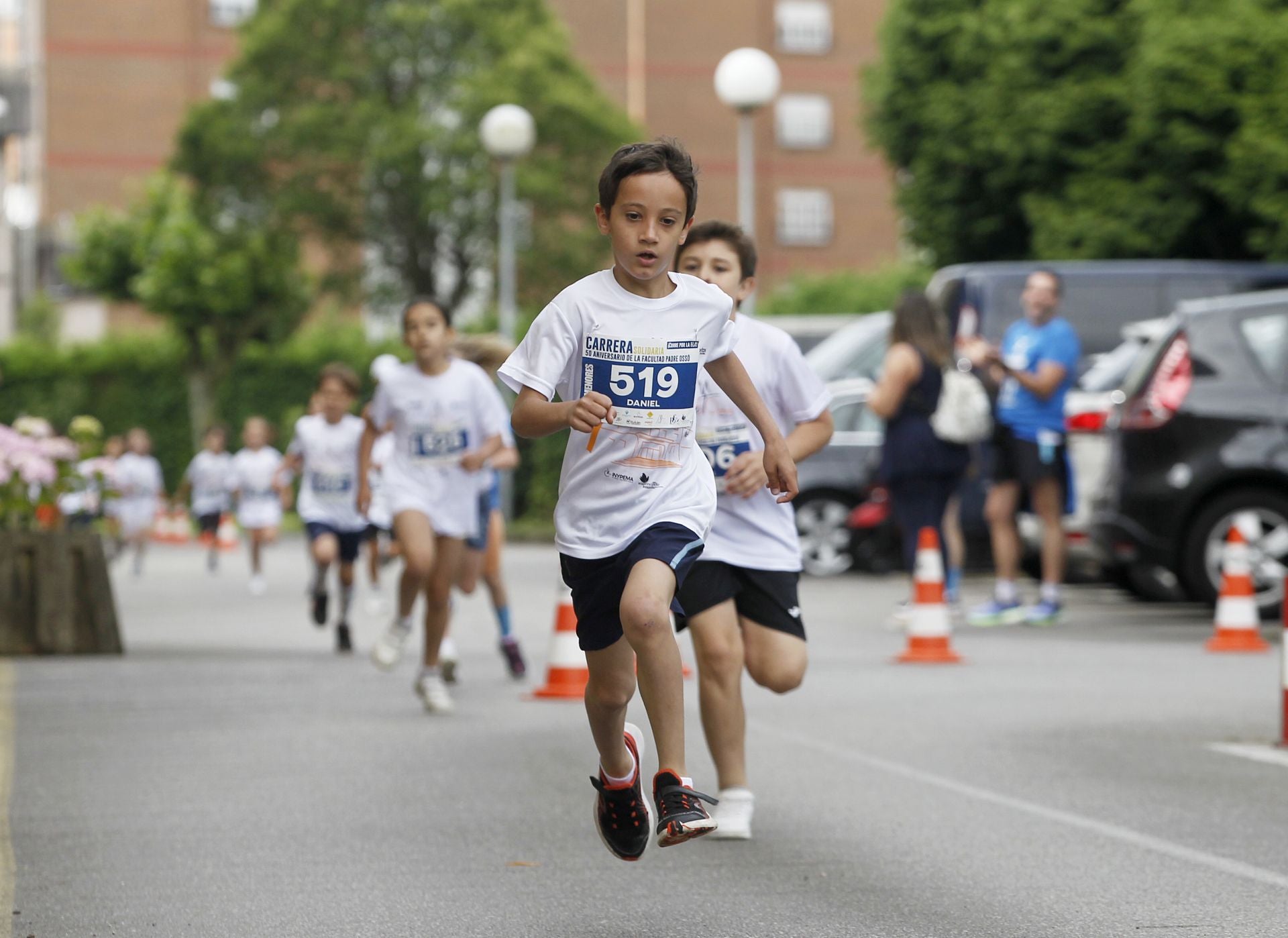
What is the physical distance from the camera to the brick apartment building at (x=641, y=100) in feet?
214

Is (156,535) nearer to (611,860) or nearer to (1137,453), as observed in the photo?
(1137,453)

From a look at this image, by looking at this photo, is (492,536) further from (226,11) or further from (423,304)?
(226,11)

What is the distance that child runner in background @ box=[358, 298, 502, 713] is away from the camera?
10.2 metres

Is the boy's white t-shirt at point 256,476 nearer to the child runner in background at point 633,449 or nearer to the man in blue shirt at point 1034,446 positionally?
the man in blue shirt at point 1034,446

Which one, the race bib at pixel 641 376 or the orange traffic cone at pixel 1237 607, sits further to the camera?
the orange traffic cone at pixel 1237 607

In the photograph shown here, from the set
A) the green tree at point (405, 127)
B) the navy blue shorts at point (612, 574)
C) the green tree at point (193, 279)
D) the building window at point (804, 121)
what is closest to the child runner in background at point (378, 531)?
the navy blue shorts at point (612, 574)

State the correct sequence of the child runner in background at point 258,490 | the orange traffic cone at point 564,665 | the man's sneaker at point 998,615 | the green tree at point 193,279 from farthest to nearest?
1. the green tree at point 193,279
2. the child runner in background at point 258,490
3. the man's sneaker at point 998,615
4. the orange traffic cone at point 564,665

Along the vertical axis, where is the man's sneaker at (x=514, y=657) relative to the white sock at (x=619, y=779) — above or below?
below

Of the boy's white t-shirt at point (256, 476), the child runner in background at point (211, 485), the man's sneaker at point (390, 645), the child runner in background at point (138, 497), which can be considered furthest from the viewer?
the child runner in background at point (211, 485)

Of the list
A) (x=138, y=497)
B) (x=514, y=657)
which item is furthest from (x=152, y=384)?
(x=514, y=657)

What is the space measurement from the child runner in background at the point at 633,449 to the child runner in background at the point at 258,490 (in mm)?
16288

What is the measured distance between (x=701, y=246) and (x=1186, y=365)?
7109 mm

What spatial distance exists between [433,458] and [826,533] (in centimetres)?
957

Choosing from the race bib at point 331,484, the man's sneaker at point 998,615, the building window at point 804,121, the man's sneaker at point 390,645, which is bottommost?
the man's sneaker at point 998,615
